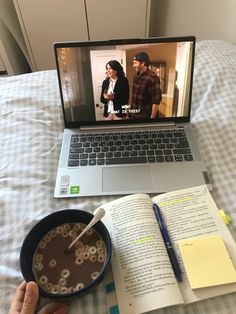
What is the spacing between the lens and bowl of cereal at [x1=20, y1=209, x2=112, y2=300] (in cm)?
48

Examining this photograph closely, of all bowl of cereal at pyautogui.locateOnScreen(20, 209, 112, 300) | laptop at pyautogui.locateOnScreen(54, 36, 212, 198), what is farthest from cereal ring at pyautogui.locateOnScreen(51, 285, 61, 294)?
laptop at pyautogui.locateOnScreen(54, 36, 212, 198)

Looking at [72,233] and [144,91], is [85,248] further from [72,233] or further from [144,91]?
[144,91]

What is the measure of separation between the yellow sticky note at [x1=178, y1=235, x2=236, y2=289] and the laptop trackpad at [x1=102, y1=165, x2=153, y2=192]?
0.16 meters

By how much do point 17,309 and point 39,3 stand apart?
134cm

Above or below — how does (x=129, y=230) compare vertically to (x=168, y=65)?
below

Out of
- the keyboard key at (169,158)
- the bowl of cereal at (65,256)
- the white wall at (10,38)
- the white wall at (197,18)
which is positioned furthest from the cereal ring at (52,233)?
the white wall at (10,38)

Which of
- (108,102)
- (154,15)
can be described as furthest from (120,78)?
(154,15)

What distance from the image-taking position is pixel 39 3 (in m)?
1.39

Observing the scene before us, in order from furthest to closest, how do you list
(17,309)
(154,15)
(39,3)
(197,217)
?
(154,15)
(39,3)
(197,217)
(17,309)

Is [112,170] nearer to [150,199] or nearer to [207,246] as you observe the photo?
[150,199]

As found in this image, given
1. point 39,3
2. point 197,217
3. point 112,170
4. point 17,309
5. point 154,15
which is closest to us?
point 17,309

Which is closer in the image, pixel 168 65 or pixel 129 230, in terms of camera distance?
pixel 129 230

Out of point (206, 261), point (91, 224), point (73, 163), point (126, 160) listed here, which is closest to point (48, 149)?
point (73, 163)

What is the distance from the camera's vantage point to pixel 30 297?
0.45 m
